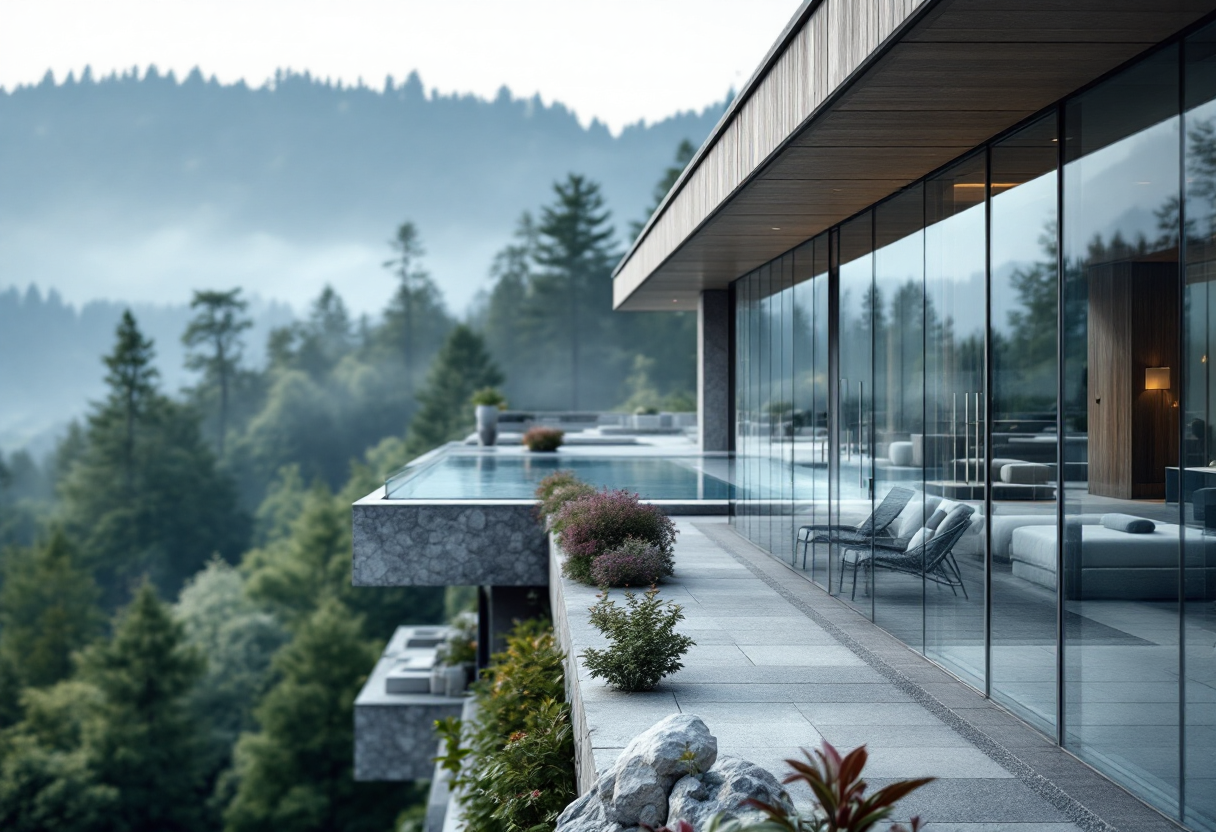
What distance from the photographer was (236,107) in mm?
134750

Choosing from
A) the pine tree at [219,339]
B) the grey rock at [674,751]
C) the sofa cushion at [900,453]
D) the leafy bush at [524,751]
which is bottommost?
the leafy bush at [524,751]

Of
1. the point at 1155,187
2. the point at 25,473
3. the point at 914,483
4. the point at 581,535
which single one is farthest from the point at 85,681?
the point at 25,473

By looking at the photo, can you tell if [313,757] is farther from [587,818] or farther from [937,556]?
[587,818]

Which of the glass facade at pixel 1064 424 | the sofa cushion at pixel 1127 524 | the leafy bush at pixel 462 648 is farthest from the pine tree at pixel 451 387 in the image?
the sofa cushion at pixel 1127 524

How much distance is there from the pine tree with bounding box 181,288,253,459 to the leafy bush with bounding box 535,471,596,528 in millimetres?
76705

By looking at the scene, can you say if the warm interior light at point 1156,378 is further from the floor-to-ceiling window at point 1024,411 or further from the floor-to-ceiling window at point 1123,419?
the floor-to-ceiling window at point 1024,411

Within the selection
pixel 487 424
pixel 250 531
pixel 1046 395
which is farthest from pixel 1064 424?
pixel 250 531

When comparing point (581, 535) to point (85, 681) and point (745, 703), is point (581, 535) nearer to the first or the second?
point (745, 703)

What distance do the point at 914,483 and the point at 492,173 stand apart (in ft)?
437

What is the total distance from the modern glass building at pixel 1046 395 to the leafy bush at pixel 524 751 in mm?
2705

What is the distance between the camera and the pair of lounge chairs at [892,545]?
7.50 meters

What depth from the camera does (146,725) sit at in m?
41.8

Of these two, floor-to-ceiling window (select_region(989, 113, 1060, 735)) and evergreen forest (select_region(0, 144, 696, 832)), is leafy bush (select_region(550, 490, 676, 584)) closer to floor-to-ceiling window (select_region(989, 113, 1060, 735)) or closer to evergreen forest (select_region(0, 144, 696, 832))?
floor-to-ceiling window (select_region(989, 113, 1060, 735))

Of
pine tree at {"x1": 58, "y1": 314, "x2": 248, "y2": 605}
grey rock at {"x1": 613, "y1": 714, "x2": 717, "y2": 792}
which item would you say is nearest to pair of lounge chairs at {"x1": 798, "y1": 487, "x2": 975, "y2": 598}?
grey rock at {"x1": 613, "y1": 714, "x2": 717, "y2": 792}
